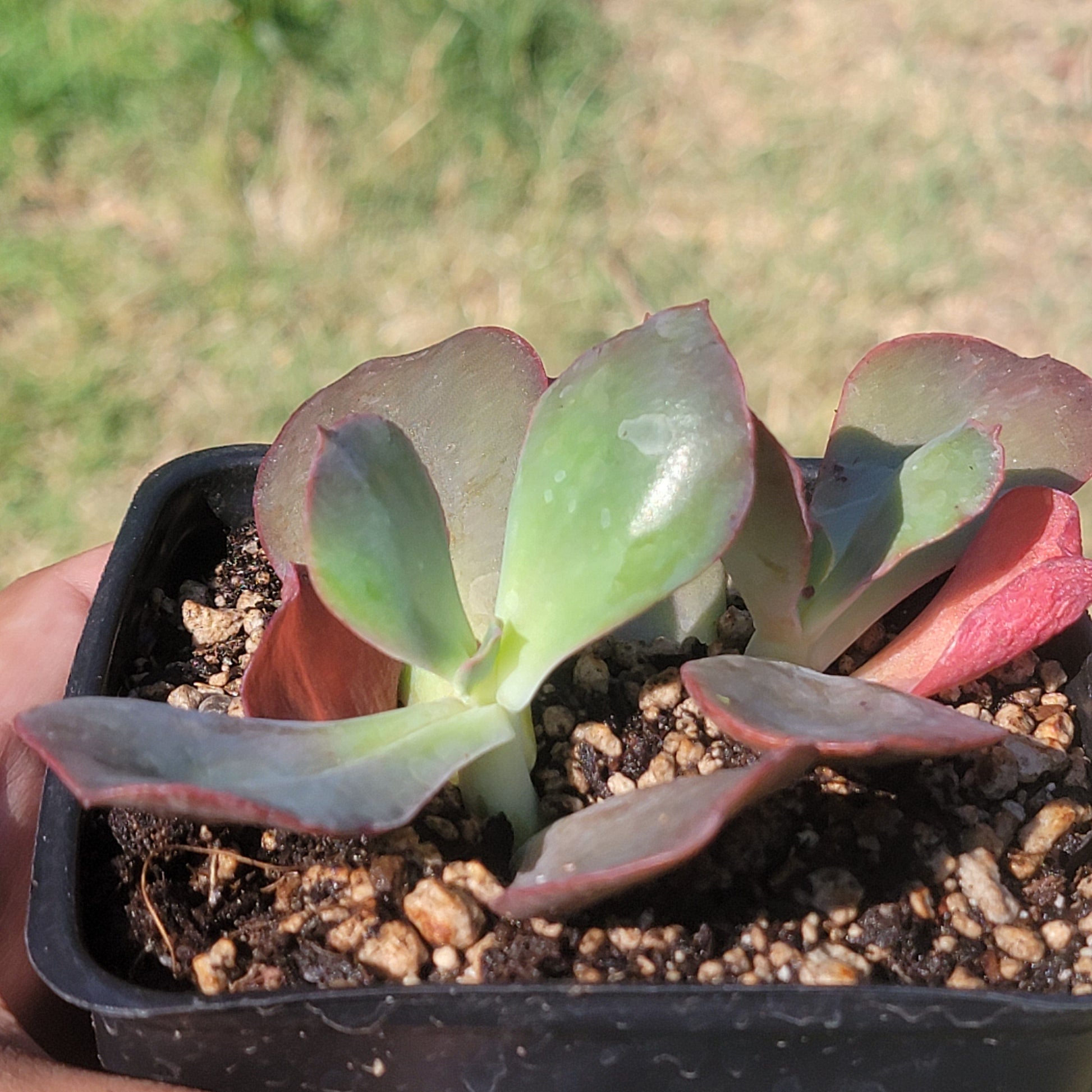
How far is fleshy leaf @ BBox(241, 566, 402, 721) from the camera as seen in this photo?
24.5 inches

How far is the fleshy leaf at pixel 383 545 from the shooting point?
0.59 m

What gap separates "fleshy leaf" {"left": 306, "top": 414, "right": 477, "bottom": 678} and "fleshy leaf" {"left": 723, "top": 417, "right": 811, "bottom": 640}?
154 millimetres

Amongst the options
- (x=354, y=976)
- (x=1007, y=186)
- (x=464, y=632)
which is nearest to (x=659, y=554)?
(x=464, y=632)

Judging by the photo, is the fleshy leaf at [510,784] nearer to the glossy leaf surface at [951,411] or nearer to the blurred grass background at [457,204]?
the glossy leaf surface at [951,411]

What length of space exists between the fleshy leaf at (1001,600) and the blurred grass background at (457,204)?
1128 millimetres

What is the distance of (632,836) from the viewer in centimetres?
53

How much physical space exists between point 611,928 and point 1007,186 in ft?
5.97

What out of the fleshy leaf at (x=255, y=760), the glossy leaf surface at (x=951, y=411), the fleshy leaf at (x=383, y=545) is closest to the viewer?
the fleshy leaf at (x=255, y=760)

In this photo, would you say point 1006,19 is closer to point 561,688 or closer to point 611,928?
point 561,688

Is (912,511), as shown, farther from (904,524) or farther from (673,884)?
(673,884)

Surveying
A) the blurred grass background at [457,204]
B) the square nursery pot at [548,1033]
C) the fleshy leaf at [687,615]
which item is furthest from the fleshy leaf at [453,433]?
the blurred grass background at [457,204]

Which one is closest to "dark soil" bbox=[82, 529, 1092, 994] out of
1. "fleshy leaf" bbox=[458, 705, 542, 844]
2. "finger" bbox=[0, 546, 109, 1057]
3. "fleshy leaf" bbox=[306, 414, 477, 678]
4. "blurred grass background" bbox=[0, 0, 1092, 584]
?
"fleshy leaf" bbox=[458, 705, 542, 844]

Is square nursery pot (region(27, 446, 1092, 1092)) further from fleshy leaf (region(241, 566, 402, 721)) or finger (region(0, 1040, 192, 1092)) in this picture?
fleshy leaf (region(241, 566, 402, 721))

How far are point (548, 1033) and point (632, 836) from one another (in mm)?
99
